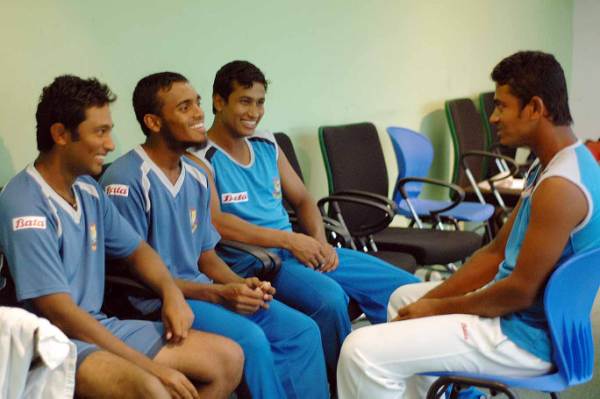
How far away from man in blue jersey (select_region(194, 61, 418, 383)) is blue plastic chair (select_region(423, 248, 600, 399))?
0.72 metres

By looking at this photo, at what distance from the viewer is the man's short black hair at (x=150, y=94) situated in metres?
2.49

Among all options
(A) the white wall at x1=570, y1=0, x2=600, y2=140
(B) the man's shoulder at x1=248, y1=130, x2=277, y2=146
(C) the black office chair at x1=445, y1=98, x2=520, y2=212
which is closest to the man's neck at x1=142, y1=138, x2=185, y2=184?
(B) the man's shoulder at x1=248, y1=130, x2=277, y2=146

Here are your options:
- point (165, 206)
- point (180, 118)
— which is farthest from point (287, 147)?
point (165, 206)

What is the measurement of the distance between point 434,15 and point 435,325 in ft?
11.5

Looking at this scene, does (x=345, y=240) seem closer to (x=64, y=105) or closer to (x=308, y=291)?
(x=308, y=291)

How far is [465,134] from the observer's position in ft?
16.8

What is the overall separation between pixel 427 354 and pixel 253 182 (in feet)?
3.86

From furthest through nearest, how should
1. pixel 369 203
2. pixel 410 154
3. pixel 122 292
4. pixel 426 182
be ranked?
pixel 410 154 → pixel 426 182 → pixel 369 203 → pixel 122 292

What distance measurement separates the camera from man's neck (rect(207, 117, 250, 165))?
9.62ft

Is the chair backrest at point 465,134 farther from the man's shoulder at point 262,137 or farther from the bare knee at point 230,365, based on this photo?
the bare knee at point 230,365

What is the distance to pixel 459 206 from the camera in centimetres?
444

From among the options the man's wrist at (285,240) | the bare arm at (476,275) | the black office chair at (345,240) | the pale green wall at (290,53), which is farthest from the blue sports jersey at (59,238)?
the black office chair at (345,240)

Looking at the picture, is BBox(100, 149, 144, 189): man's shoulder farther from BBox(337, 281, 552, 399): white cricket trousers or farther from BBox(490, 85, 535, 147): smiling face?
BBox(490, 85, 535, 147): smiling face

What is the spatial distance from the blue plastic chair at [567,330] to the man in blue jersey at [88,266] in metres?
0.69
